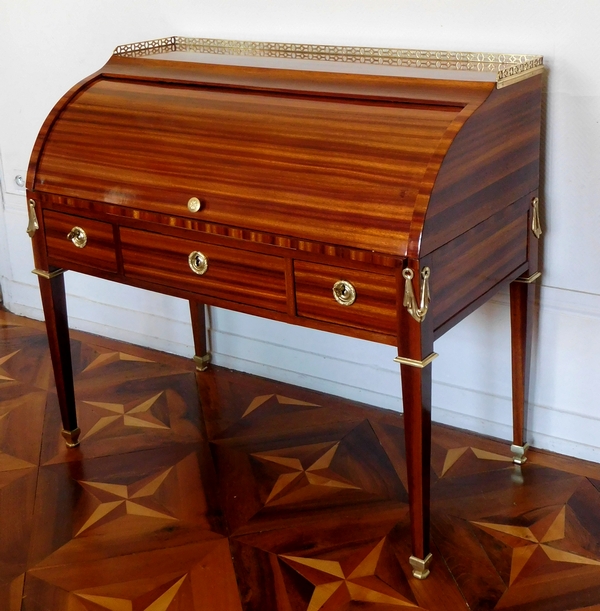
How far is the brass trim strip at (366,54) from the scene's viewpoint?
1.93 m

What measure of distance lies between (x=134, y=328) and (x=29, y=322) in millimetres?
502

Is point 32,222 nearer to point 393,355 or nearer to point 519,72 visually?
point 393,355

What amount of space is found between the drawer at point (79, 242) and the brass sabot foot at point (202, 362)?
0.78 meters

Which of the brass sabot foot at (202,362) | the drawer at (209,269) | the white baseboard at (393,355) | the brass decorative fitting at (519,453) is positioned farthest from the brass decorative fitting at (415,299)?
the brass sabot foot at (202,362)

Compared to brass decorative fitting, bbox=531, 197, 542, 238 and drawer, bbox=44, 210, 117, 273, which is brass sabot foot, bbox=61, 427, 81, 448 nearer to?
drawer, bbox=44, 210, 117, 273

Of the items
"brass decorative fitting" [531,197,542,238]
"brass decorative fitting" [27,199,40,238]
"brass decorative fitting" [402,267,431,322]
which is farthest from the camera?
"brass decorative fitting" [27,199,40,238]

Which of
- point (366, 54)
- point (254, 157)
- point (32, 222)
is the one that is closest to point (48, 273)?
point (32, 222)

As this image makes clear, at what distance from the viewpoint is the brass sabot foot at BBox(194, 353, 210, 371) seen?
285cm

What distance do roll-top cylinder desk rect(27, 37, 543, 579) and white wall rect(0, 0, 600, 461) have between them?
10 centimetres

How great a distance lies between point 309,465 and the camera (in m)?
2.32

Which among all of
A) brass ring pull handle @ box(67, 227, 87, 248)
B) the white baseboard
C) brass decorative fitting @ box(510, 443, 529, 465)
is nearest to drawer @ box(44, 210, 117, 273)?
brass ring pull handle @ box(67, 227, 87, 248)

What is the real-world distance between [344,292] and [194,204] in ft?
1.30

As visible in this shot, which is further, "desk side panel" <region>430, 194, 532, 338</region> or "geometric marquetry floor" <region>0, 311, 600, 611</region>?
"geometric marquetry floor" <region>0, 311, 600, 611</region>

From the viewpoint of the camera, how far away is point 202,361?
286 cm
